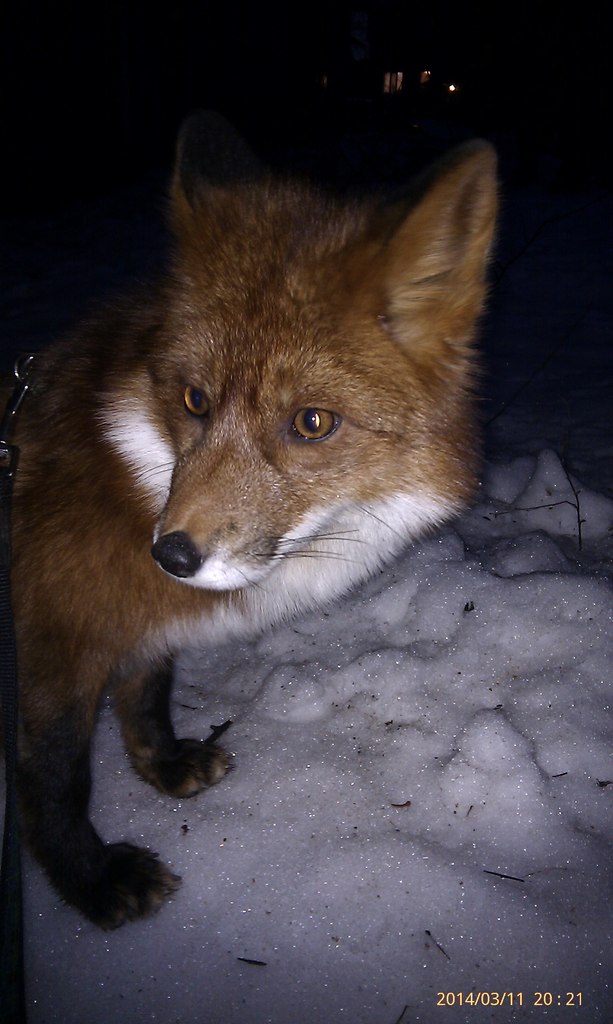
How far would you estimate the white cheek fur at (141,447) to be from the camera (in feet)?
5.19

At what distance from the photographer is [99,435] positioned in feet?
5.28

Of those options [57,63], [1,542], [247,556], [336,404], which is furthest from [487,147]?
[57,63]

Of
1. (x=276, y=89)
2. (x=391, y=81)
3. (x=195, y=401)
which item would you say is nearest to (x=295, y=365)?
(x=195, y=401)

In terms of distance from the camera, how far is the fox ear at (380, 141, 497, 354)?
1298mm

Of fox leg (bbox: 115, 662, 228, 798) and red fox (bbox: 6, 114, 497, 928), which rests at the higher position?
red fox (bbox: 6, 114, 497, 928)

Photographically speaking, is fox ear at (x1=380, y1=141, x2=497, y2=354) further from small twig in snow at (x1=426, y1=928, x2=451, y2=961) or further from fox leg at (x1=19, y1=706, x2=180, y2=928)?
small twig in snow at (x1=426, y1=928, x2=451, y2=961)

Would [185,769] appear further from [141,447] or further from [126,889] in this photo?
[141,447]

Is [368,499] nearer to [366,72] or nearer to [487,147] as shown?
[487,147]

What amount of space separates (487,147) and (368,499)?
2.54 ft

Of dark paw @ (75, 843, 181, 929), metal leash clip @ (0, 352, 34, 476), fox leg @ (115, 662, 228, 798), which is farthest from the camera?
fox leg @ (115, 662, 228, 798)

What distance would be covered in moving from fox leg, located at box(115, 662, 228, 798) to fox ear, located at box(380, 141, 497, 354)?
1.26m

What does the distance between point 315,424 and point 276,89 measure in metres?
13.5

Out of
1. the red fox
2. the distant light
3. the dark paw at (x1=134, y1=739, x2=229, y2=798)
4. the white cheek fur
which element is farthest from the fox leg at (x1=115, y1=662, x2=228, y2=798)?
the distant light

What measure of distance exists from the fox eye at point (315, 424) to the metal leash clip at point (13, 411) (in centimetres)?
67
